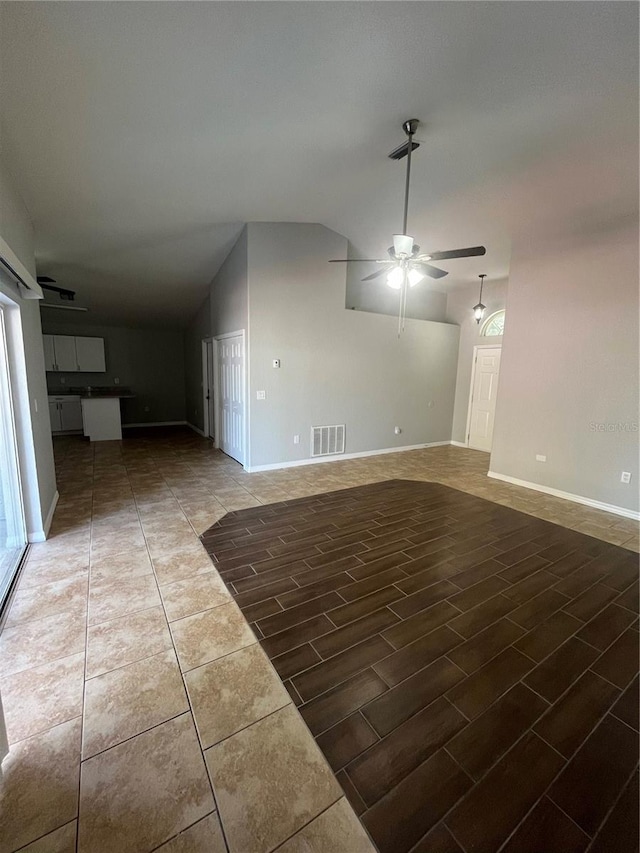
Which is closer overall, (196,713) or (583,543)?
(196,713)

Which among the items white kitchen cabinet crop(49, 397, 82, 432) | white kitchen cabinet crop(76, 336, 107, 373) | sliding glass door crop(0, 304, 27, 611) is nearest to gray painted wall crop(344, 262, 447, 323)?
sliding glass door crop(0, 304, 27, 611)

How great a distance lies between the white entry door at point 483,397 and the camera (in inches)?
263

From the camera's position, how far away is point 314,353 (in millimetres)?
5355

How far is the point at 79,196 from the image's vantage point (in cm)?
340

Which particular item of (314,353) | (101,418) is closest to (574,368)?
(314,353)

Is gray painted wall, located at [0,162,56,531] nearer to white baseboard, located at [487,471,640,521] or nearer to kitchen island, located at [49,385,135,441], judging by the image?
kitchen island, located at [49,385,135,441]

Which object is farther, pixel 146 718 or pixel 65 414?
pixel 65 414

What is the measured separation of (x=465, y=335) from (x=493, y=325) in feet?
1.86

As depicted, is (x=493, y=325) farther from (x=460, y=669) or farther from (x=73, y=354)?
(x=73, y=354)

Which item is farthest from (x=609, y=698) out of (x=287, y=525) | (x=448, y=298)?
(x=448, y=298)

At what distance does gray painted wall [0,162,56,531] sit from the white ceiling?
27 centimetres

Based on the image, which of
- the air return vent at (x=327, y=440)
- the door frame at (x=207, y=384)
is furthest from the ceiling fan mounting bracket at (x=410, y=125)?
the door frame at (x=207, y=384)

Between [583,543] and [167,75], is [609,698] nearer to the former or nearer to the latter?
[583,543]

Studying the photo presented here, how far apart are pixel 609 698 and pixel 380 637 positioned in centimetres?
111
